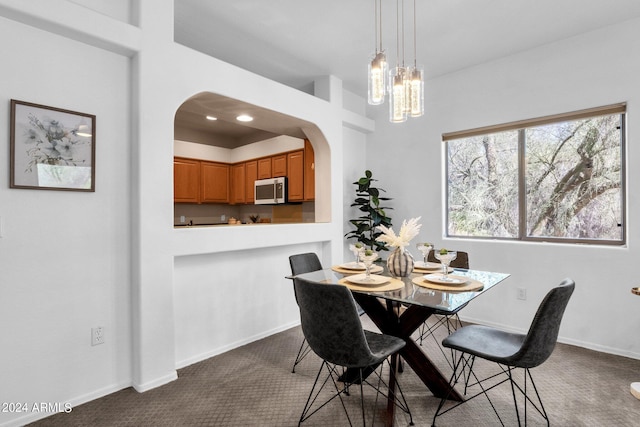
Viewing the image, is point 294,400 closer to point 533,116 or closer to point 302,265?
point 302,265

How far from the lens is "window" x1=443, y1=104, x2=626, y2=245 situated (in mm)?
2998

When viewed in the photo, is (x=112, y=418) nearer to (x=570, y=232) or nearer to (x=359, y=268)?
(x=359, y=268)

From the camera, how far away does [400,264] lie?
2.35 meters

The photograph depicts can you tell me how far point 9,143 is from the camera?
1.88 meters

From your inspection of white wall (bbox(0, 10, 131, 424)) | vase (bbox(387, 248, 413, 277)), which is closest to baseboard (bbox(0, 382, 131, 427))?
white wall (bbox(0, 10, 131, 424))

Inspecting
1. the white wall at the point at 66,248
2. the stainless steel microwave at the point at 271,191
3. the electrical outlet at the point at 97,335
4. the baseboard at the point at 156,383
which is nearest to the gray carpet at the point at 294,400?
the baseboard at the point at 156,383

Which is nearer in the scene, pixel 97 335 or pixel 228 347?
pixel 97 335

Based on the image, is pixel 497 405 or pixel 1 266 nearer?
pixel 1 266

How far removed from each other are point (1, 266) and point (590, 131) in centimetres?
457

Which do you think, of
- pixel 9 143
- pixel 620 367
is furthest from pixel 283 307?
pixel 620 367

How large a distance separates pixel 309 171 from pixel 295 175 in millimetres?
312

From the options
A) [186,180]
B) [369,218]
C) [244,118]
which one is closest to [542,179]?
[369,218]

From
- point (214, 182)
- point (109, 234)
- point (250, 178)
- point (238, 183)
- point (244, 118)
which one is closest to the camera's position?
point (109, 234)

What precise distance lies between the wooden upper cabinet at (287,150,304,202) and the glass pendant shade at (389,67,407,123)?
2451mm
